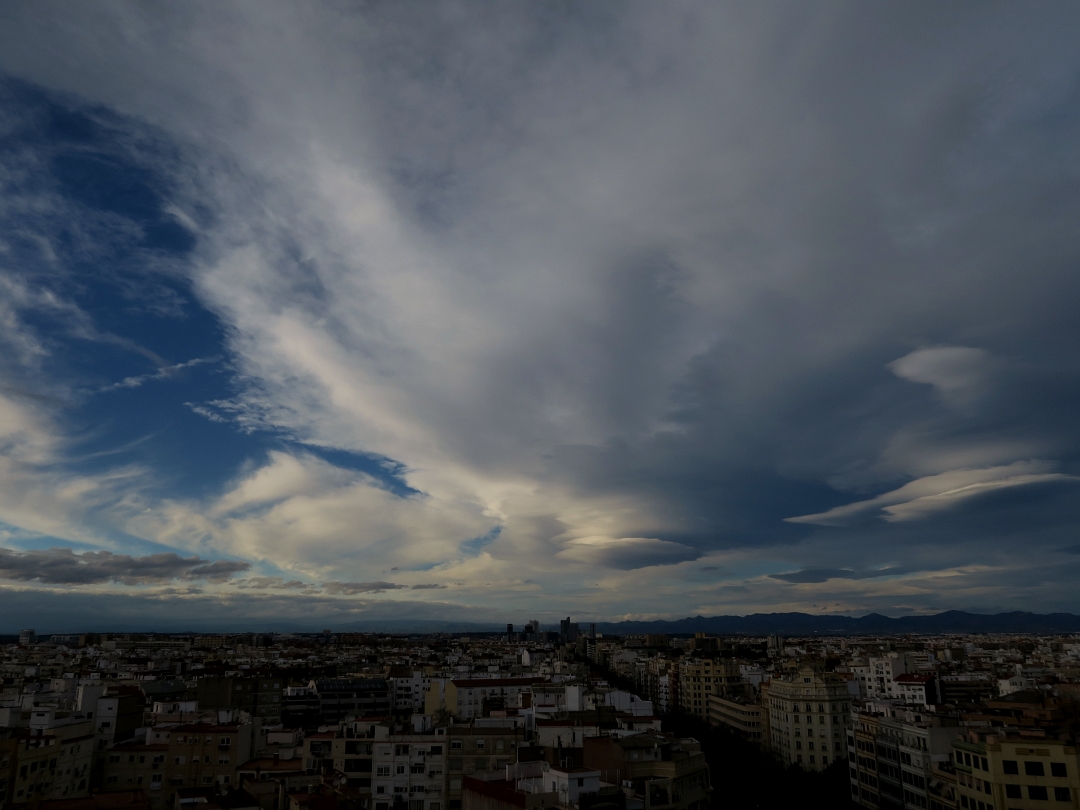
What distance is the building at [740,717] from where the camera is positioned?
342ft

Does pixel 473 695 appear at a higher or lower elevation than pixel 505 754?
lower

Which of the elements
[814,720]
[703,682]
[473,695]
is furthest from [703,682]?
[473,695]

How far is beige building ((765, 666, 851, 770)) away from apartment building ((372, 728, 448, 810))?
52.4 metres

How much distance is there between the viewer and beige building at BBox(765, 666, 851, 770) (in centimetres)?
8944

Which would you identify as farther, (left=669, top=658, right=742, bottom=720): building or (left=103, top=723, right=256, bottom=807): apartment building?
(left=669, top=658, right=742, bottom=720): building

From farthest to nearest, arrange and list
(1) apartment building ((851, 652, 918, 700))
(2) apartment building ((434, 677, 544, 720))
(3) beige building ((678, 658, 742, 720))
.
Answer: (1) apartment building ((851, 652, 918, 700))
(3) beige building ((678, 658, 742, 720))
(2) apartment building ((434, 677, 544, 720))

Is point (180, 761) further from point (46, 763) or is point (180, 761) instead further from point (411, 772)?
point (411, 772)

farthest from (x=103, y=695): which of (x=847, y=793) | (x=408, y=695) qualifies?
(x=847, y=793)

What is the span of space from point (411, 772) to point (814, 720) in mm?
55601

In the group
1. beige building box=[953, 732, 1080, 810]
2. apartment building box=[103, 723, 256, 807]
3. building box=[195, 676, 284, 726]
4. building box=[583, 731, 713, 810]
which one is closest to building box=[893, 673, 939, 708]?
beige building box=[953, 732, 1080, 810]

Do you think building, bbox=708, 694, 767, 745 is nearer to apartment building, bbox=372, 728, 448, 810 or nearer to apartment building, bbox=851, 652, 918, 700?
apartment building, bbox=851, 652, 918, 700

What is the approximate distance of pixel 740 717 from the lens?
109m

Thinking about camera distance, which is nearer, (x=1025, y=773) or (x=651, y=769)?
(x=651, y=769)

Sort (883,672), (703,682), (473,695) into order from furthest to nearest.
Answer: (883,672)
(703,682)
(473,695)
